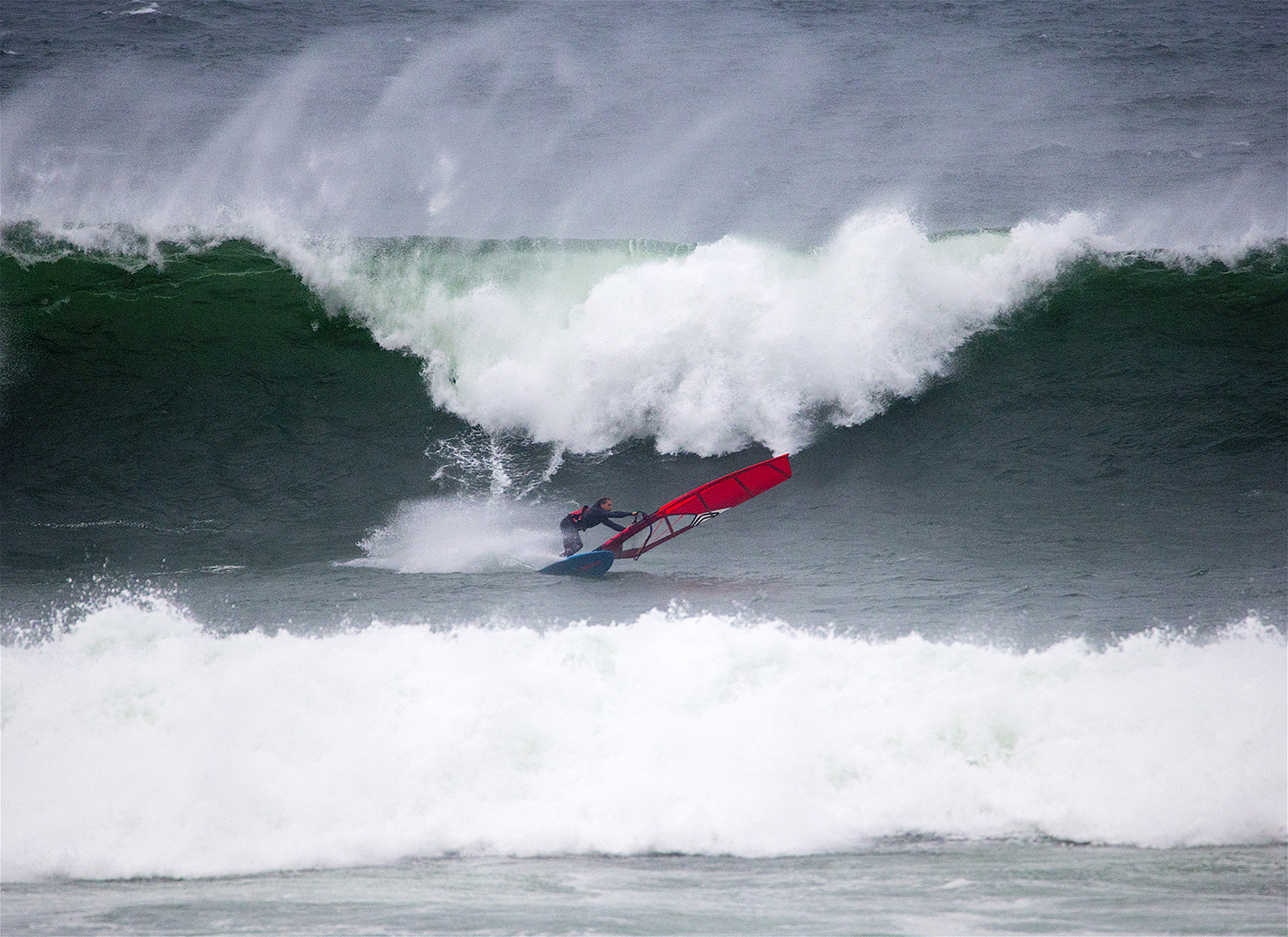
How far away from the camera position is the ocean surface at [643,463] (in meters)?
4.30

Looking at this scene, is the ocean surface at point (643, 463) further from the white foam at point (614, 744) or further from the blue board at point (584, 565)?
the blue board at point (584, 565)

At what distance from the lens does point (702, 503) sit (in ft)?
25.7

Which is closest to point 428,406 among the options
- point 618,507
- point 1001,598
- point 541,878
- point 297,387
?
point 297,387

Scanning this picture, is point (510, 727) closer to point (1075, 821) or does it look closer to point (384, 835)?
point (384, 835)

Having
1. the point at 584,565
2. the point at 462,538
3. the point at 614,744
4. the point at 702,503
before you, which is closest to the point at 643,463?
the point at 702,503

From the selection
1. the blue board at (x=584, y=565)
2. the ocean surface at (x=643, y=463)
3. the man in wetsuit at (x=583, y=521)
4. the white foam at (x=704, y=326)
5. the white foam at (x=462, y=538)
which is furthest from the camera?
the white foam at (x=704, y=326)

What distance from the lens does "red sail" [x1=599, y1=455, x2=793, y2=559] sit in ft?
25.3

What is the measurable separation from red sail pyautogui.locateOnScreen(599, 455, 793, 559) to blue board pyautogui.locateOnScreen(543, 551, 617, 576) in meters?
0.15

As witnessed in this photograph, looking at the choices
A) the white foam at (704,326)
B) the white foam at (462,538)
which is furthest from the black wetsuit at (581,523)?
the white foam at (704,326)

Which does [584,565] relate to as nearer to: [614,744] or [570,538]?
[570,538]

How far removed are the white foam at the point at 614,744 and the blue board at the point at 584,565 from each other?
171 centimetres

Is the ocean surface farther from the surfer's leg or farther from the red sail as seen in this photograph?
the surfer's leg

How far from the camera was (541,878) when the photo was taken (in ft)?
13.2

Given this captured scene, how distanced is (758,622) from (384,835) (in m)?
2.60
